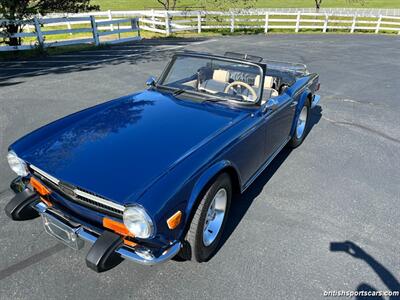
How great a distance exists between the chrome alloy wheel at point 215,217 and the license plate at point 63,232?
3.50 feet

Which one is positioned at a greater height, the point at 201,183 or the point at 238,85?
the point at 238,85

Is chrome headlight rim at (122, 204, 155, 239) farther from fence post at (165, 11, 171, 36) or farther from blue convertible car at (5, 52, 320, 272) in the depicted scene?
fence post at (165, 11, 171, 36)

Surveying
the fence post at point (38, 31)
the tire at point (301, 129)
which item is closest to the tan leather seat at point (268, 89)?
the tire at point (301, 129)

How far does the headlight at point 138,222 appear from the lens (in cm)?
204

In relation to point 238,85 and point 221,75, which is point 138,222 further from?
point 221,75

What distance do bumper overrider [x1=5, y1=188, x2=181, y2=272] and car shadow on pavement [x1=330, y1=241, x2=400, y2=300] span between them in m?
1.59

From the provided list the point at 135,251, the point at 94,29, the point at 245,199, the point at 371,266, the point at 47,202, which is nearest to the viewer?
the point at 135,251

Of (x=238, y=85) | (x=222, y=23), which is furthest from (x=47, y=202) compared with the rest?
(x=222, y=23)

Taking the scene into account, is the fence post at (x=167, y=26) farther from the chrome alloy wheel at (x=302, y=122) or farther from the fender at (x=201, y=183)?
the fender at (x=201, y=183)

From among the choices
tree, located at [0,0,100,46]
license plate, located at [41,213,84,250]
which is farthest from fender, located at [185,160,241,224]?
tree, located at [0,0,100,46]

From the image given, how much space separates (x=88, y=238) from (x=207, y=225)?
105cm

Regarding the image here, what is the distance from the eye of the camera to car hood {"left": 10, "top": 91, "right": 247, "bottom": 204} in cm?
230

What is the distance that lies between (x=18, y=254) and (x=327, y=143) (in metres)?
4.63

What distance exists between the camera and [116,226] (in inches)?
87.5
